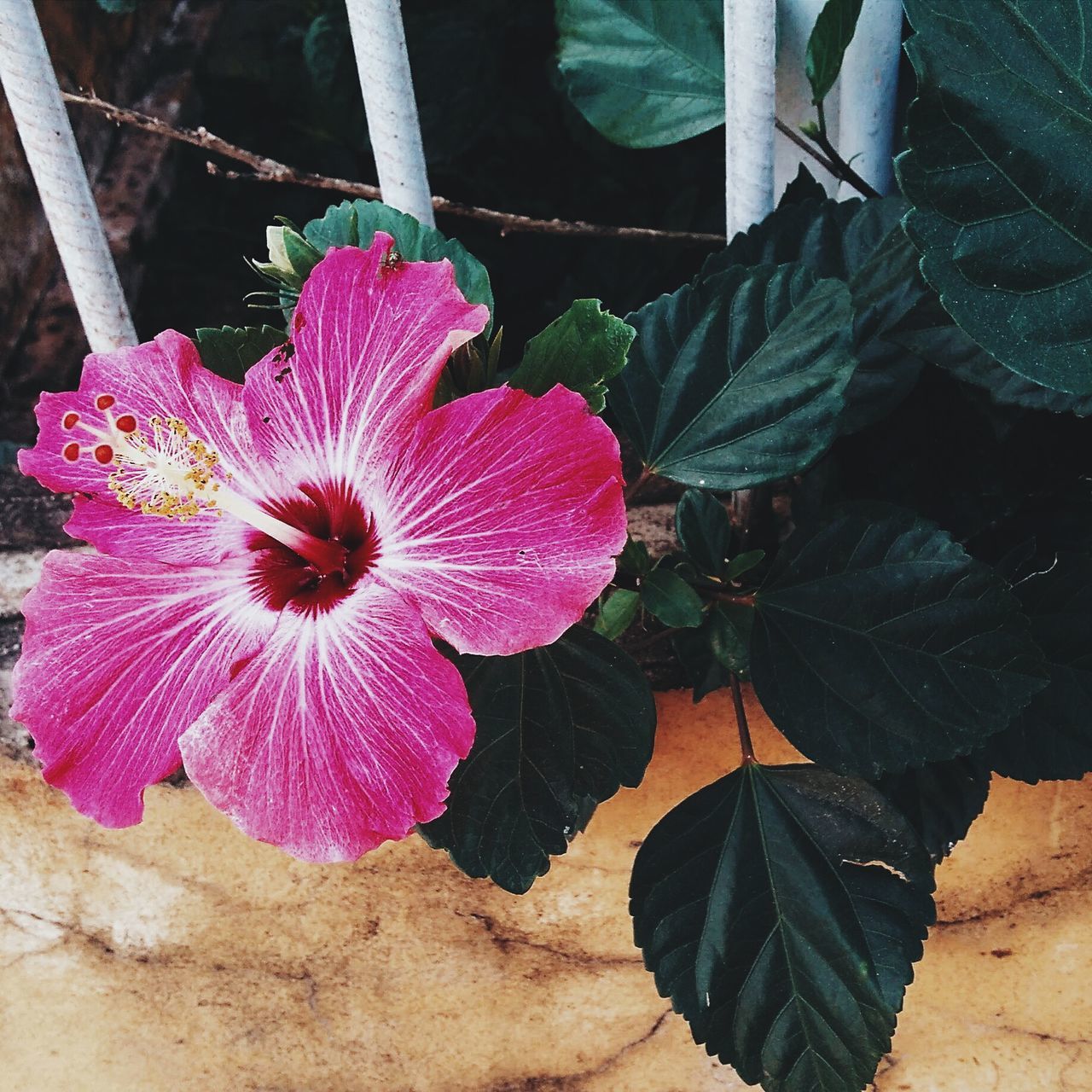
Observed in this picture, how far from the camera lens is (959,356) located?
2.99 ft

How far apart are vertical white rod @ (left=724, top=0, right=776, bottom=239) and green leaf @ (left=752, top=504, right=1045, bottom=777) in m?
0.32

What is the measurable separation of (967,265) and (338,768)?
50 cm

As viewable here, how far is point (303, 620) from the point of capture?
0.74 metres

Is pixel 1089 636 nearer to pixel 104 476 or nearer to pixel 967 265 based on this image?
pixel 967 265

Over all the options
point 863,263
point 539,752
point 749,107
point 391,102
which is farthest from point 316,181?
point 539,752

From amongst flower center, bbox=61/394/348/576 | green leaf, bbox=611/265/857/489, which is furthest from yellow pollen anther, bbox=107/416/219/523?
green leaf, bbox=611/265/857/489

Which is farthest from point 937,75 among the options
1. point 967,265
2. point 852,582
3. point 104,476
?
point 104,476

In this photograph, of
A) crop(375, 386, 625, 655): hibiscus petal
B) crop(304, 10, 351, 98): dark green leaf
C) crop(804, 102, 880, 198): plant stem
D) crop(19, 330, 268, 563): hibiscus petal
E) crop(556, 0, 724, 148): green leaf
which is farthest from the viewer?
crop(304, 10, 351, 98): dark green leaf

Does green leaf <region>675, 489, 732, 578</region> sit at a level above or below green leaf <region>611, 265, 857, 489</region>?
below

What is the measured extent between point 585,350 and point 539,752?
299 mm

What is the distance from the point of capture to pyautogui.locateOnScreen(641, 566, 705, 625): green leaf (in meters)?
0.85

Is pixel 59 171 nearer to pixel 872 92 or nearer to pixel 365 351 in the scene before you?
pixel 365 351

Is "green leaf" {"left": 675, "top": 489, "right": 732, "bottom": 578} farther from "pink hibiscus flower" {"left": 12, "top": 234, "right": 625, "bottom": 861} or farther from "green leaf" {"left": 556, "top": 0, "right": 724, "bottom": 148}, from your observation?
"green leaf" {"left": 556, "top": 0, "right": 724, "bottom": 148}

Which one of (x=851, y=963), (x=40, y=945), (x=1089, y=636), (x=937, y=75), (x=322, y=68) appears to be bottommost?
(x=40, y=945)
